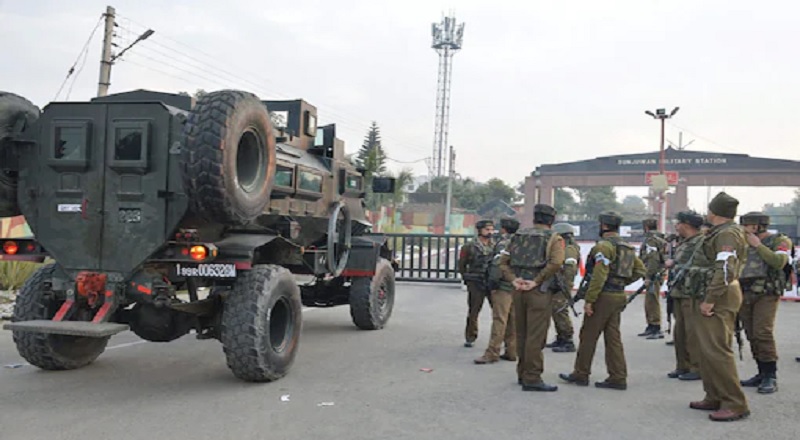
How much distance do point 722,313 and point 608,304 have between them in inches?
43.7

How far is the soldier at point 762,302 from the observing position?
638cm

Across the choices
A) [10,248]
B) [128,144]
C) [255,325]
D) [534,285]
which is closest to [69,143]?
[128,144]

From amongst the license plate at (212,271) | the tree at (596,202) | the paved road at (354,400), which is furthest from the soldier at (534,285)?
the tree at (596,202)

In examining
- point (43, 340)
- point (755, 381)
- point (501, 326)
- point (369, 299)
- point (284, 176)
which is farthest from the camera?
point (369, 299)

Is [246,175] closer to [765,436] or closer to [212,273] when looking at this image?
[212,273]

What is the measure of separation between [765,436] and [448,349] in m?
3.92

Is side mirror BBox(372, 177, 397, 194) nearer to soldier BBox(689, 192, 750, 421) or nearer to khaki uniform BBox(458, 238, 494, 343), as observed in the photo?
khaki uniform BBox(458, 238, 494, 343)

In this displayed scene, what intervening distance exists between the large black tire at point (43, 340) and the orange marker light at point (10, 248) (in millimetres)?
276

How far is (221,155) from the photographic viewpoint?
17.5ft

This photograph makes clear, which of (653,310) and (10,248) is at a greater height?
(10,248)

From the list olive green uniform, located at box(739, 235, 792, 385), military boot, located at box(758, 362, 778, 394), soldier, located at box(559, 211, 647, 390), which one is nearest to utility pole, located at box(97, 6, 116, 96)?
soldier, located at box(559, 211, 647, 390)

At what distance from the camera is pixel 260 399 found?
5598mm

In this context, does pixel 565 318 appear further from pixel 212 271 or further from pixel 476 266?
pixel 212 271

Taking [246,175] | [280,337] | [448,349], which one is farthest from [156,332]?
[448,349]
